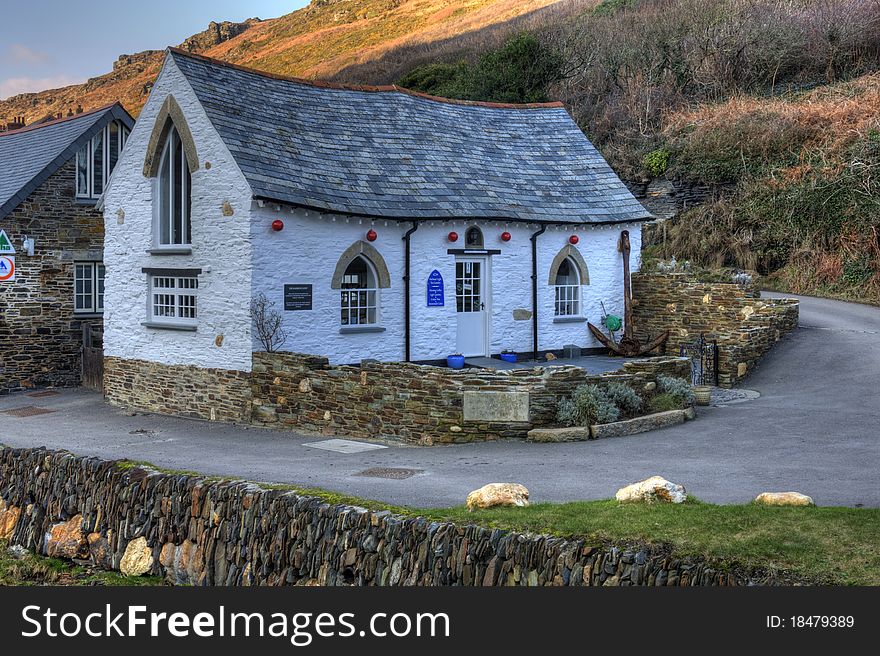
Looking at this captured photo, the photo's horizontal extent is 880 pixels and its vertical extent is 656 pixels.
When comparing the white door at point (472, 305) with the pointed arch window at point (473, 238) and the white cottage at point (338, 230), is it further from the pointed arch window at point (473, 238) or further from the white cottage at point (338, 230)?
the pointed arch window at point (473, 238)

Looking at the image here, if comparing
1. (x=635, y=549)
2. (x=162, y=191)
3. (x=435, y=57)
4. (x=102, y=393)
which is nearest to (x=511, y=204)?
(x=162, y=191)

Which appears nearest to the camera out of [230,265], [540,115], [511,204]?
[230,265]

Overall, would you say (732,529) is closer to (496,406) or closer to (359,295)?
(496,406)

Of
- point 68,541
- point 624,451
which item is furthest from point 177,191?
point 624,451

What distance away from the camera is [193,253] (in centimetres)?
2016

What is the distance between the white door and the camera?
22.6 m

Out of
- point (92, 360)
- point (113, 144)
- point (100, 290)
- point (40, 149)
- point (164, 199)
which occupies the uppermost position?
point (113, 144)

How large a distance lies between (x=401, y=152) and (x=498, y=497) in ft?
47.8

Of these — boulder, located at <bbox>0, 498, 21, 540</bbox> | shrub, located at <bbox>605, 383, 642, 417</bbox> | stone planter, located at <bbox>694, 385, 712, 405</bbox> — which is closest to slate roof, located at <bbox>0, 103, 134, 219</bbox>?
boulder, located at <bbox>0, 498, 21, 540</bbox>

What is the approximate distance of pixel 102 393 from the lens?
24797 mm

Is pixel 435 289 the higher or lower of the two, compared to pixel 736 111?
lower

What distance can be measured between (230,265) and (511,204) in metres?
7.51

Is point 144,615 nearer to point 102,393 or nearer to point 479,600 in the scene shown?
point 479,600

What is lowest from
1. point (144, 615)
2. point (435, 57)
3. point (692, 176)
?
point (144, 615)
